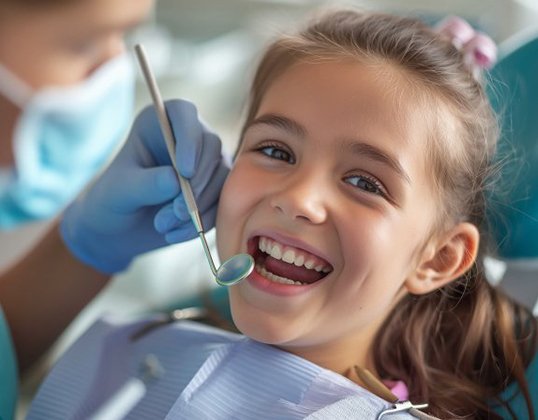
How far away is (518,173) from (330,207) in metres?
0.35

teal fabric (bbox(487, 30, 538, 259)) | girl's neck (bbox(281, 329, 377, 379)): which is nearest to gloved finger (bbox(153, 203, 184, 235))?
girl's neck (bbox(281, 329, 377, 379))

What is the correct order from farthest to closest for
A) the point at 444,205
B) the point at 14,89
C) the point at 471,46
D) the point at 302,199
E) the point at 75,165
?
the point at 75,165 < the point at 14,89 < the point at 471,46 < the point at 444,205 < the point at 302,199

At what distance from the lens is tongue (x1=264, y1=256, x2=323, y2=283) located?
0.85 m

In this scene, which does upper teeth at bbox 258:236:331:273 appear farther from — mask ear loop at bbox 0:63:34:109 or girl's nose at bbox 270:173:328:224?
→ mask ear loop at bbox 0:63:34:109

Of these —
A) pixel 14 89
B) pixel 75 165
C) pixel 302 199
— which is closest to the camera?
pixel 302 199

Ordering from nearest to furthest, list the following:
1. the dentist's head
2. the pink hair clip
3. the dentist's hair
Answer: the dentist's hair, the pink hair clip, the dentist's head

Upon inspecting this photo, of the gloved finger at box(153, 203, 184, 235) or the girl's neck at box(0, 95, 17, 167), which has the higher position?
the gloved finger at box(153, 203, 184, 235)

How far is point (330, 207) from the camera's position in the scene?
82 centimetres

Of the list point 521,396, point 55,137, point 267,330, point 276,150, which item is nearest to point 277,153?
point 276,150

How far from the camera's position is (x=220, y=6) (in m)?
2.93

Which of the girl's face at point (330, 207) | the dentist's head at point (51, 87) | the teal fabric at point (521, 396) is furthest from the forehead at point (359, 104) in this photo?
the dentist's head at point (51, 87)

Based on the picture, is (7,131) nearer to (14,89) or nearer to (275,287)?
(14,89)

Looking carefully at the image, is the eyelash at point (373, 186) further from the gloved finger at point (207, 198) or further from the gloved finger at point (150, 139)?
the gloved finger at point (150, 139)

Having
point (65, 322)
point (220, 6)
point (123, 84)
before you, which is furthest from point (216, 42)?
point (65, 322)
